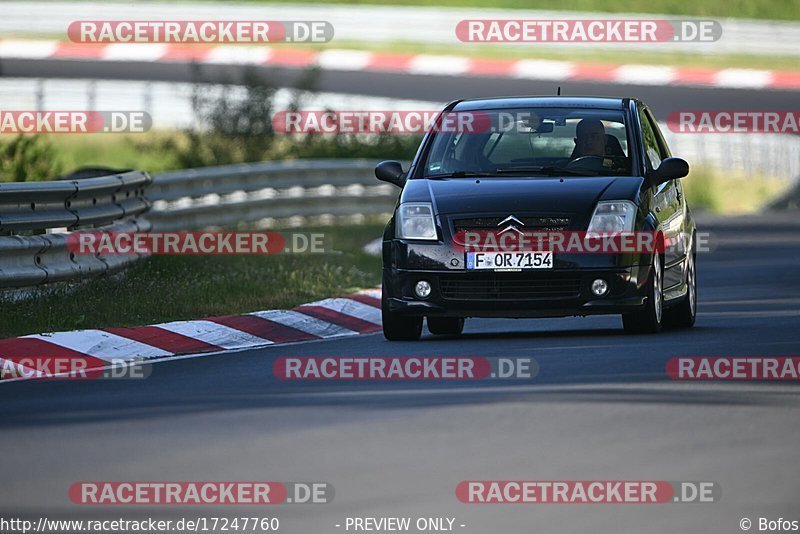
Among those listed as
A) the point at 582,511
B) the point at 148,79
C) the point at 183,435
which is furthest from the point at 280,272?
the point at 148,79

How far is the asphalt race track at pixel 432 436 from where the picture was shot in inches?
269

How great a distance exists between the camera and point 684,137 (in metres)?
32.8

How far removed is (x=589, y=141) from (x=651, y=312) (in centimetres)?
139

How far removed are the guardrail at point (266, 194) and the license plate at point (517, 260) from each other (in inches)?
285

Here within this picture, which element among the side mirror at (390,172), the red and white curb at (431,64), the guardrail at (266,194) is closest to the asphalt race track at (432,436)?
the side mirror at (390,172)

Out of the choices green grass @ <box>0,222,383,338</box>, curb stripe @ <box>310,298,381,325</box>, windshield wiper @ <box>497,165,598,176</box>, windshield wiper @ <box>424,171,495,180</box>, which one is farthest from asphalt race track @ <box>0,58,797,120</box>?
windshield wiper @ <box>497,165,598,176</box>

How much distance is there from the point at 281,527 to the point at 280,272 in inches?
413

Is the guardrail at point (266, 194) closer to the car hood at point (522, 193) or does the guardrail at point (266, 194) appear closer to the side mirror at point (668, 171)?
the car hood at point (522, 193)

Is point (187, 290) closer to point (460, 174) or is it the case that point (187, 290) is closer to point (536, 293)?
point (460, 174)

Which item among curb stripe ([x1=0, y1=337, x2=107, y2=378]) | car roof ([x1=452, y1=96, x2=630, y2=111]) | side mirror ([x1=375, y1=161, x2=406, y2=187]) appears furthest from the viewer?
car roof ([x1=452, y1=96, x2=630, y2=111])

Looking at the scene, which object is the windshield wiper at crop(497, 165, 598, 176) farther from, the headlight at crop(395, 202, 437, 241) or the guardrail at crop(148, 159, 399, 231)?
the guardrail at crop(148, 159, 399, 231)

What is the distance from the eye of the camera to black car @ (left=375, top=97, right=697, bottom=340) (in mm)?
12070

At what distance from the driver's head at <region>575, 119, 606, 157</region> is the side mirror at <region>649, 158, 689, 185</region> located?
43cm

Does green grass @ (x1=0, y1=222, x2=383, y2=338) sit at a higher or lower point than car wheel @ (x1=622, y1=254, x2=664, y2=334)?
lower
